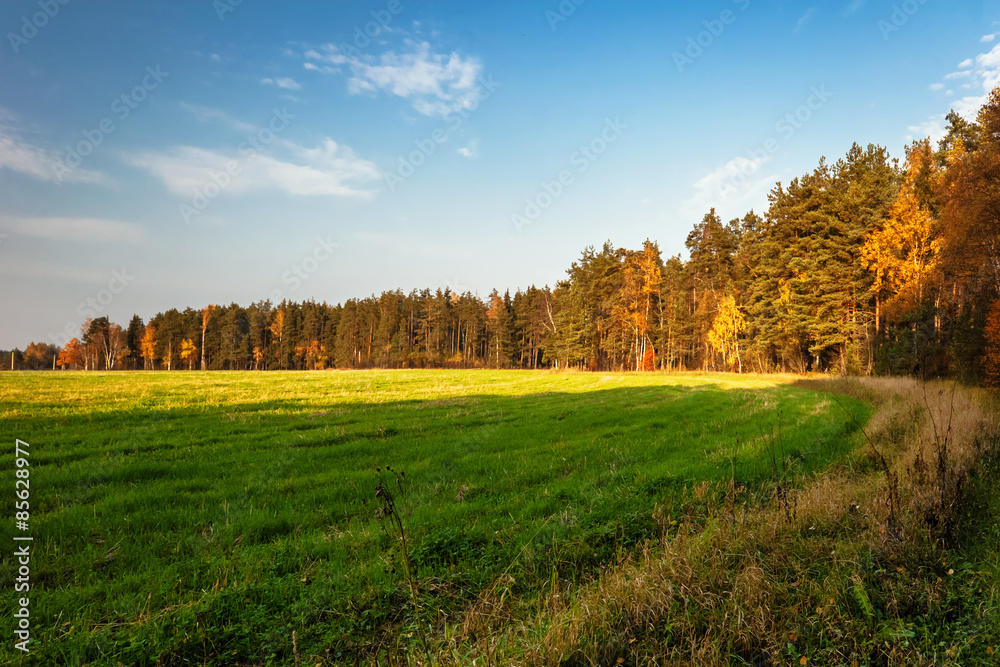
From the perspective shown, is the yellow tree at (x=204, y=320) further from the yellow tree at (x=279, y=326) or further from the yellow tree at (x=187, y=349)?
the yellow tree at (x=279, y=326)

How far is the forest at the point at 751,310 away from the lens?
2298 cm

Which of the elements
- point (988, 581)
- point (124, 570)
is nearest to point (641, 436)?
point (988, 581)

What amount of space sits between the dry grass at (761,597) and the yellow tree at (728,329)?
50662 millimetres

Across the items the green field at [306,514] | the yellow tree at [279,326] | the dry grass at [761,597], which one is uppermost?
the yellow tree at [279,326]

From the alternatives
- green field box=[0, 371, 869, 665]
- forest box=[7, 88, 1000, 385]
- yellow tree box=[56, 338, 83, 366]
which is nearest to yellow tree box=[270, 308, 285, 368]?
forest box=[7, 88, 1000, 385]

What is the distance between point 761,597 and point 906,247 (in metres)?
42.5

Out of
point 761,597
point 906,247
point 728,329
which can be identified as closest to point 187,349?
point 728,329

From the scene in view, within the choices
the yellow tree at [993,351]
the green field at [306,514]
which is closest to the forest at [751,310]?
the yellow tree at [993,351]

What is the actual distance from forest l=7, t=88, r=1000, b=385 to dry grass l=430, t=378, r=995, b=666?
846 inches

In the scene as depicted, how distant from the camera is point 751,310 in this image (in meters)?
49.8

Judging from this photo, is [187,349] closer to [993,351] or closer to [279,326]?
[279,326]

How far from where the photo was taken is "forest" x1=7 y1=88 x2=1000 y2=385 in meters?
23.0

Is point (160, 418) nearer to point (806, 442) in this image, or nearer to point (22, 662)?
point (22, 662)

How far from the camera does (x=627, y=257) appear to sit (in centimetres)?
6347
